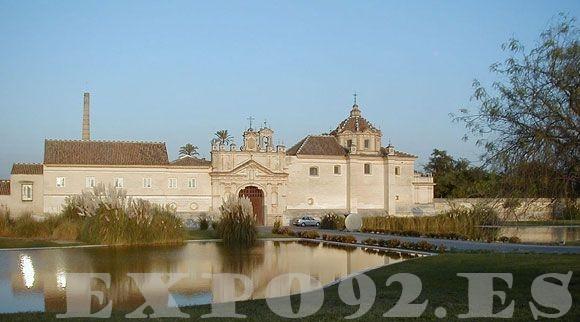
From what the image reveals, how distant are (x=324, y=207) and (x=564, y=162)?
142 feet

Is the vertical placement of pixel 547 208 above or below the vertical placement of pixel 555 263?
above

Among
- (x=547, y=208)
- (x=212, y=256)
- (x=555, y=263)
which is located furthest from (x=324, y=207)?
(x=547, y=208)

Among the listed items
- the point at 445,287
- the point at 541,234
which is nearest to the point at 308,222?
the point at 541,234

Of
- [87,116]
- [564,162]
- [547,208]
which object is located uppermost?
[87,116]

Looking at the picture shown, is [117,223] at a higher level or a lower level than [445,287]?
higher

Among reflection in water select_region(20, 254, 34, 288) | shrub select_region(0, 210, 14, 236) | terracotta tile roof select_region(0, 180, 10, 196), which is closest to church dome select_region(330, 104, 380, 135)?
terracotta tile roof select_region(0, 180, 10, 196)

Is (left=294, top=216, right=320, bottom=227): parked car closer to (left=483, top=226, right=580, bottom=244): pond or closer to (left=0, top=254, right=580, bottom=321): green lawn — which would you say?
(left=483, top=226, right=580, bottom=244): pond

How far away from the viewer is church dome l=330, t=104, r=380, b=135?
57656mm

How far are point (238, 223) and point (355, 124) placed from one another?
1233 inches

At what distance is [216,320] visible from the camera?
982cm

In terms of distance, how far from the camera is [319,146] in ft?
184

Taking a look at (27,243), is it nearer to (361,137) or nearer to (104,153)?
(104,153)

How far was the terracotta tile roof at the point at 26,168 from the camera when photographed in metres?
49.6

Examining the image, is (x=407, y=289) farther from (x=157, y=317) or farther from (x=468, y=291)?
(x=157, y=317)
